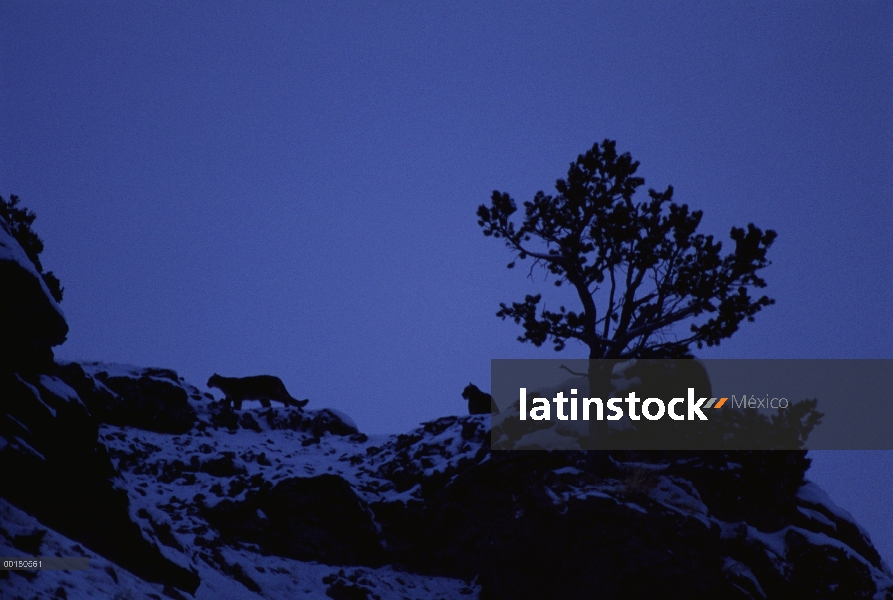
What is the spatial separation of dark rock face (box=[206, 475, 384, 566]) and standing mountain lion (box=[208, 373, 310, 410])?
1073 centimetres

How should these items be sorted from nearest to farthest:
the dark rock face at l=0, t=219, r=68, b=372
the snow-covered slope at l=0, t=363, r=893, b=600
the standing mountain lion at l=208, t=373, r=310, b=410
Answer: the dark rock face at l=0, t=219, r=68, b=372
the snow-covered slope at l=0, t=363, r=893, b=600
the standing mountain lion at l=208, t=373, r=310, b=410

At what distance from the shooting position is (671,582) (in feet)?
51.8

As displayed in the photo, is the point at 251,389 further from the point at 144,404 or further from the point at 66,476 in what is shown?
the point at 66,476

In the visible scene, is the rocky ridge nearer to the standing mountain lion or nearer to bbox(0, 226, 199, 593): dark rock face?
bbox(0, 226, 199, 593): dark rock face

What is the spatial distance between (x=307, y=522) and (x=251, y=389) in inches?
493

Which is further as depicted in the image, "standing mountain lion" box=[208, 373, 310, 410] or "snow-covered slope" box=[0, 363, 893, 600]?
"standing mountain lion" box=[208, 373, 310, 410]

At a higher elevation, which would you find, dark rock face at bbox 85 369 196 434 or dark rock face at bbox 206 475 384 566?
dark rock face at bbox 85 369 196 434

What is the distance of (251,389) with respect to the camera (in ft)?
99.4

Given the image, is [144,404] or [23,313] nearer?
[23,313]

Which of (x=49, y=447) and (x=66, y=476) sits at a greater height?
(x=49, y=447)

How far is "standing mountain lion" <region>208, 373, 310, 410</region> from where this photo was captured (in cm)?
2981

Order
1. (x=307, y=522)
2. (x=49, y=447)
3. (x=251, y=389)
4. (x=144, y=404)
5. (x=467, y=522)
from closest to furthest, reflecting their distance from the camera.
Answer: (x=49, y=447)
(x=307, y=522)
(x=467, y=522)
(x=144, y=404)
(x=251, y=389)

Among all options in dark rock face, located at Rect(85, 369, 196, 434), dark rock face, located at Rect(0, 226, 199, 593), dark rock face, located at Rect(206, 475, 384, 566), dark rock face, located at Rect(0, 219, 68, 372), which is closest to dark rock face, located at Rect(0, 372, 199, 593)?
dark rock face, located at Rect(0, 226, 199, 593)

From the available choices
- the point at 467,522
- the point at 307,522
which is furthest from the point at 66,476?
the point at 467,522
